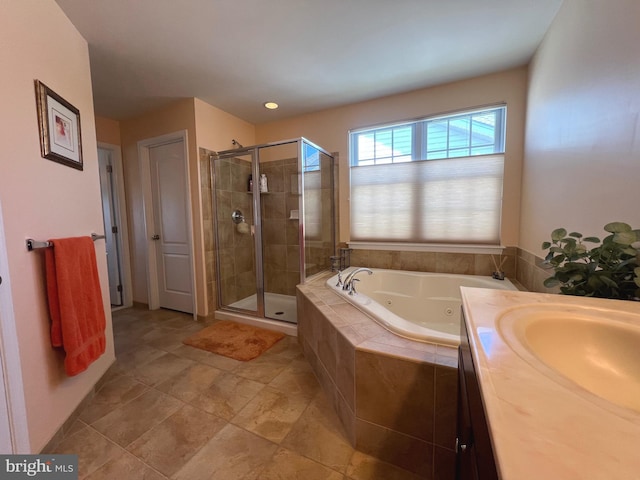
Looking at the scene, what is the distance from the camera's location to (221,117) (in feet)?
9.09

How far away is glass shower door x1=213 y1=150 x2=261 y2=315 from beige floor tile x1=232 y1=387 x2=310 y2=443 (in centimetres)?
117

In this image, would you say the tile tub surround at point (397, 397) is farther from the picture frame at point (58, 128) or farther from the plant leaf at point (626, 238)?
the picture frame at point (58, 128)

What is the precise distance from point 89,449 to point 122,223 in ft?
8.22

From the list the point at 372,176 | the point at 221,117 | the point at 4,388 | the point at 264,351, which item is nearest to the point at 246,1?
the point at 221,117

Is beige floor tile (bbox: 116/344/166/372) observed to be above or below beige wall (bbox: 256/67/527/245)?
below

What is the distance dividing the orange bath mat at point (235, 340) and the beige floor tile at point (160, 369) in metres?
0.20

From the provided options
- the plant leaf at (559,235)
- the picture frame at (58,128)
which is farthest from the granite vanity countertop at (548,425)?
the picture frame at (58,128)

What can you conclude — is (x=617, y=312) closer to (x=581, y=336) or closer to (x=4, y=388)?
(x=581, y=336)

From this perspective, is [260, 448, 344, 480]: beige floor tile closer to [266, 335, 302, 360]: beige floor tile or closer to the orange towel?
[266, 335, 302, 360]: beige floor tile

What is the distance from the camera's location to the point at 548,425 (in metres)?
0.34

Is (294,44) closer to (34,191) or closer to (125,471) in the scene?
(34,191)
